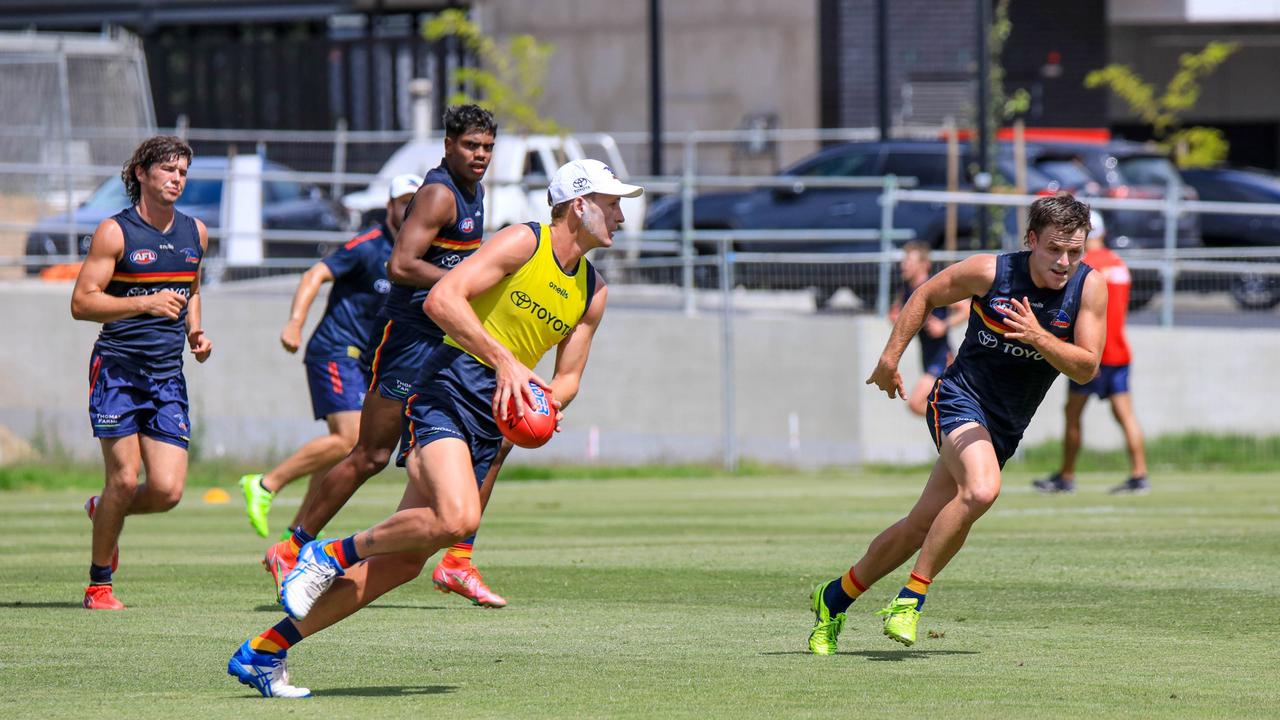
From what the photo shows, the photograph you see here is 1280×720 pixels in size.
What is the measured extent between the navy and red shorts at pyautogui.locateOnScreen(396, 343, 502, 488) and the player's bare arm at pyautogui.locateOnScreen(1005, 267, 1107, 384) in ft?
7.13

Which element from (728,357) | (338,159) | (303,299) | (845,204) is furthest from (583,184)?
(338,159)

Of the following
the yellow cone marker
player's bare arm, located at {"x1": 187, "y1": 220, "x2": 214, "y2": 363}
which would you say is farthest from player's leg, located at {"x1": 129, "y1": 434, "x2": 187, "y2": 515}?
the yellow cone marker

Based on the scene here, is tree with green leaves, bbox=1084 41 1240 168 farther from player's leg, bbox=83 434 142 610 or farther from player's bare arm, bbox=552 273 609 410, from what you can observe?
player's bare arm, bbox=552 273 609 410

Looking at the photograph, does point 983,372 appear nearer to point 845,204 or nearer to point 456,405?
point 456,405

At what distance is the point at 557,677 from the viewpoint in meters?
7.34

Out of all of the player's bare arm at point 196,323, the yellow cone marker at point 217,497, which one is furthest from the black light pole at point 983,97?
the player's bare arm at point 196,323

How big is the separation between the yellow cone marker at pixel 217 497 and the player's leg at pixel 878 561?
950 cm

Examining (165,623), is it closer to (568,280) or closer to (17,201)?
(568,280)

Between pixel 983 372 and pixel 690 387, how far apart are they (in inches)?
505

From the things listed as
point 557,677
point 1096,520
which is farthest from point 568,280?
point 1096,520

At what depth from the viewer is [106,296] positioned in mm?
9305

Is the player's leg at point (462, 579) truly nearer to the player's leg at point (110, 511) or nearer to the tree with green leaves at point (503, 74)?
the player's leg at point (110, 511)

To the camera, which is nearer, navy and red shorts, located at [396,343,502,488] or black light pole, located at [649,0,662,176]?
navy and red shorts, located at [396,343,502,488]

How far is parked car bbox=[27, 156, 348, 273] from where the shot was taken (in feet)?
79.3
